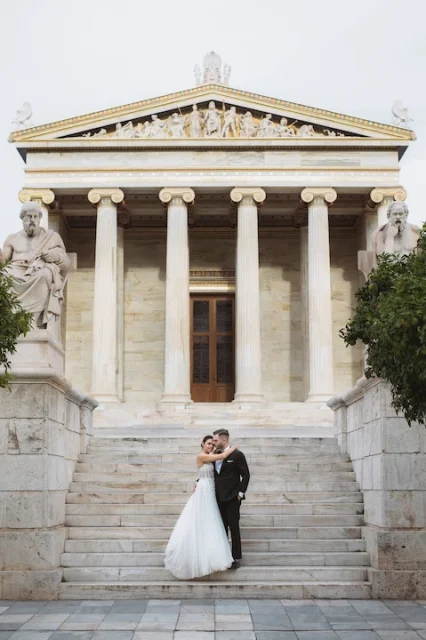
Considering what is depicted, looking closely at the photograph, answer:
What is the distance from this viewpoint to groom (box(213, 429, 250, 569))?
1148 centimetres

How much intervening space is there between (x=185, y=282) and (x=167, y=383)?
369 centimetres

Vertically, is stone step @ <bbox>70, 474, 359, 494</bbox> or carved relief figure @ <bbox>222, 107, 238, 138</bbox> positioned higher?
carved relief figure @ <bbox>222, 107, 238, 138</bbox>

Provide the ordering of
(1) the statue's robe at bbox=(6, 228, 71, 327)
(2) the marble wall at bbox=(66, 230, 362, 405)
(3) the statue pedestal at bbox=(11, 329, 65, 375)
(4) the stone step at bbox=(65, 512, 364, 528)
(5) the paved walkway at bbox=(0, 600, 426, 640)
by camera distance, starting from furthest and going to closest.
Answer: (2) the marble wall at bbox=(66, 230, 362, 405), (4) the stone step at bbox=(65, 512, 364, 528), (1) the statue's robe at bbox=(6, 228, 71, 327), (3) the statue pedestal at bbox=(11, 329, 65, 375), (5) the paved walkway at bbox=(0, 600, 426, 640)

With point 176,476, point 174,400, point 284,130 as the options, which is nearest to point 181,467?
point 176,476

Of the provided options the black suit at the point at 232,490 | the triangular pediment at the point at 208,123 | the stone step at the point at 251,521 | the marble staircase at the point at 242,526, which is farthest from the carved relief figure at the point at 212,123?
the black suit at the point at 232,490

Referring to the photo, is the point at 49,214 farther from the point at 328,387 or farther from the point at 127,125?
the point at 328,387

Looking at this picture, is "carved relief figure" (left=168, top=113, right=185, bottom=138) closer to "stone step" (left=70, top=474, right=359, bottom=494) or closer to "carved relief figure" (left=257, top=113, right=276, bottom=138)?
"carved relief figure" (left=257, top=113, right=276, bottom=138)

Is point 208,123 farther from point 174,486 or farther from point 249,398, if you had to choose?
point 174,486

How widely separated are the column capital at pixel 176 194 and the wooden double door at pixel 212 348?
496 centimetres

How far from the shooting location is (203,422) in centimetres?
2639

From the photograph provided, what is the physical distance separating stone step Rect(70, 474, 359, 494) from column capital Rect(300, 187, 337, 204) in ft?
58.3

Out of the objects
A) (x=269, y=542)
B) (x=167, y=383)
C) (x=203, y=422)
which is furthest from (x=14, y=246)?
(x=167, y=383)

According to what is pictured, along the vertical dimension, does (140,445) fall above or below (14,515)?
above

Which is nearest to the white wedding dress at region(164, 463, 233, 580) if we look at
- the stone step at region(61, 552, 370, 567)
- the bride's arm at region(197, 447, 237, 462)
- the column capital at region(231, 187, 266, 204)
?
the bride's arm at region(197, 447, 237, 462)
